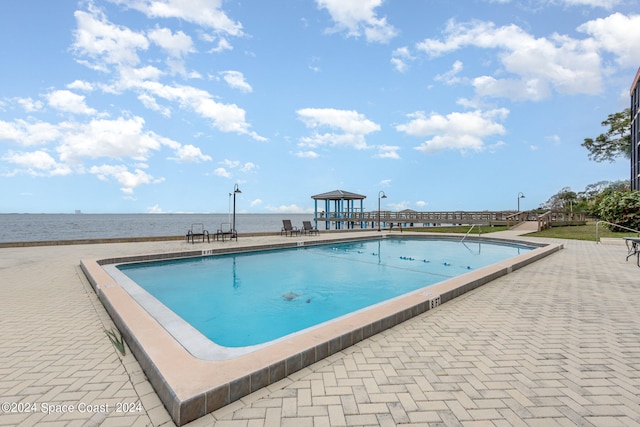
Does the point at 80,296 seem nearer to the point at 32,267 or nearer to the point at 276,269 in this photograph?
the point at 32,267

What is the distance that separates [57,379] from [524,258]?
8870 millimetres

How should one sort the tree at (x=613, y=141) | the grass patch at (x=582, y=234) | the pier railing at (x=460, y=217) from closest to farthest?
the grass patch at (x=582, y=234) < the pier railing at (x=460, y=217) < the tree at (x=613, y=141)

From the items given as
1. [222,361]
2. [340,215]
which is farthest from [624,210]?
[340,215]

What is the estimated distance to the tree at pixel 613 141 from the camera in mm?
28578

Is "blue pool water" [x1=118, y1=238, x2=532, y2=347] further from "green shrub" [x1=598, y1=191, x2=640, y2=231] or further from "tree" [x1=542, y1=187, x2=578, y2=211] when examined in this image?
"tree" [x1=542, y1=187, x2=578, y2=211]

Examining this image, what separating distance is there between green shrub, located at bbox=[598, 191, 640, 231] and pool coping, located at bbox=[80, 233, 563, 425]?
16.3 metres

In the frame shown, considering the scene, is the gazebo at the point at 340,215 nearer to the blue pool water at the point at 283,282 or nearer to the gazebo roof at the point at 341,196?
the gazebo roof at the point at 341,196

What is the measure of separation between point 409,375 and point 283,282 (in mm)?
4842

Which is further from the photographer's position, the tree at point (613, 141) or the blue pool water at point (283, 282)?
the tree at point (613, 141)

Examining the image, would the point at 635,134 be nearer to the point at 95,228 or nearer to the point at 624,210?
the point at 624,210

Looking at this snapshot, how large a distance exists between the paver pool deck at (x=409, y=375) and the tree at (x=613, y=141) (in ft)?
119

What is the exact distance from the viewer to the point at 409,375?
2.29 metres

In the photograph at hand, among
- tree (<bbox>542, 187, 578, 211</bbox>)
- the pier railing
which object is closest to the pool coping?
the pier railing

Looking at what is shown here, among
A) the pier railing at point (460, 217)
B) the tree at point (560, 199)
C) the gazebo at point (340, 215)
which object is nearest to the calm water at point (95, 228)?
the gazebo at point (340, 215)
